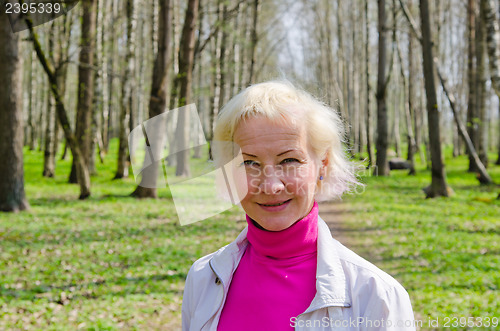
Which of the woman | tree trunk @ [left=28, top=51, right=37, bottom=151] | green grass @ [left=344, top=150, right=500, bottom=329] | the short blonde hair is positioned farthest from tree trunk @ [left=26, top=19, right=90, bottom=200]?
tree trunk @ [left=28, top=51, right=37, bottom=151]

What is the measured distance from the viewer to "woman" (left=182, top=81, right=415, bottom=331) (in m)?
1.31

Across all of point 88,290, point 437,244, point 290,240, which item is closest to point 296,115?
point 290,240

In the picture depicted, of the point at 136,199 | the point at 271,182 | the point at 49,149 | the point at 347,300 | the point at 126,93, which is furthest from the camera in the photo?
the point at 49,149

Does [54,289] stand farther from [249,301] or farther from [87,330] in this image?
[249,301]

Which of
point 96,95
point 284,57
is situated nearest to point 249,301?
point 96,95

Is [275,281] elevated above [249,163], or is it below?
below

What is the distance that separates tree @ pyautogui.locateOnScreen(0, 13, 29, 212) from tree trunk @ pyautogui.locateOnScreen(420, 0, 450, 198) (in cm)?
980

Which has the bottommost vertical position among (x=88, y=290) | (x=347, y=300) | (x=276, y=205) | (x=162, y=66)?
(x=88, y=290)

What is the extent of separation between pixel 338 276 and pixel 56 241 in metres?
7.12

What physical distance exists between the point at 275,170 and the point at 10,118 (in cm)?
941

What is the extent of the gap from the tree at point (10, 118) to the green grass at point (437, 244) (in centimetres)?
723

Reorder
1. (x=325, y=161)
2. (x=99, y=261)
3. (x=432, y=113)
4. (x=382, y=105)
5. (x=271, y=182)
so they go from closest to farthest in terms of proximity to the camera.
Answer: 1. (x=271, y=182)
2. (x=325, y=161)
3. (x=99, y=261)
4. (x=432, y=113)
5. (x=382, y=105)

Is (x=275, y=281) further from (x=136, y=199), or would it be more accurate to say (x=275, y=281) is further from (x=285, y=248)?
(x=136, y=199)

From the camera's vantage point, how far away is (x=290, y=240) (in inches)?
57.7
